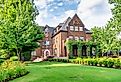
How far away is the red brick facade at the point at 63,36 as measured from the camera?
5903 centimetres

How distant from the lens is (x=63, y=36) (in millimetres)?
59250

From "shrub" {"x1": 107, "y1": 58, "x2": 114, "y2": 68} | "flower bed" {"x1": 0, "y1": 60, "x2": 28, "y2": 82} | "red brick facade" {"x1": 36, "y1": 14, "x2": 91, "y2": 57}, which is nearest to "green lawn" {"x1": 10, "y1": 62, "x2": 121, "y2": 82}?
"flower bed" {"x1": 0, "y1": 60, "x2": 28, "y2": 82}

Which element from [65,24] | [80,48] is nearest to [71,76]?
[80,48]

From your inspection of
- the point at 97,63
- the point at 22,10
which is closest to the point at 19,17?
the point at 22,10

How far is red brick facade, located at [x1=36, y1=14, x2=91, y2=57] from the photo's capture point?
59031 millimetres

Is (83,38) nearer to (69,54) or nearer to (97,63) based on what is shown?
(69,54)

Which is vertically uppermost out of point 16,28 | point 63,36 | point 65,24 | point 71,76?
point 65,24

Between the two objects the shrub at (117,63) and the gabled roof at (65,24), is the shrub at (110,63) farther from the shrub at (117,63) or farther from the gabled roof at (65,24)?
the gabled roof at (65,24)

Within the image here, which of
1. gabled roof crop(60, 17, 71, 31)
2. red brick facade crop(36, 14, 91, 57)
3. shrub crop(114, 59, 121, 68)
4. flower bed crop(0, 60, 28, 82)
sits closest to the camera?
flower bed crop(0, 60, 28, 82)

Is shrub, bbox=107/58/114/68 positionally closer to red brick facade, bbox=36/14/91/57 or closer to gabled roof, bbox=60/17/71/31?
red brick facade, bbox=36/14/91/57

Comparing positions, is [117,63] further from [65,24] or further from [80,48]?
[65,24]

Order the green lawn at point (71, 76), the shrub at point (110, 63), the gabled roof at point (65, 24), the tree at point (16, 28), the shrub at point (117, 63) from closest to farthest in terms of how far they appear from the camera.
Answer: the green lawn at point (71, 76)
the shrub at point (117, 63)
the shrub at point (110, 63)
the tree at point (16, 28)
the gabled roof at point (65, 24)

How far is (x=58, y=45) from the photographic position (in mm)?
60656

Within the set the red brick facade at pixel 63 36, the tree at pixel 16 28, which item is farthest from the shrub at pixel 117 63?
the red brick facade at pixel 63 36
